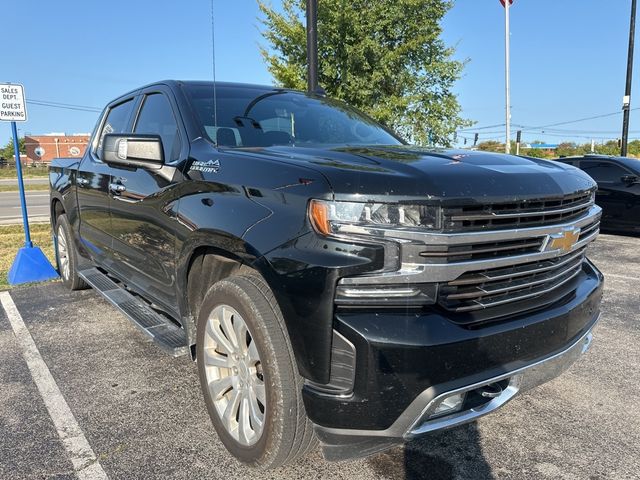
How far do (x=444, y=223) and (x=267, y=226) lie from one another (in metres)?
0.73

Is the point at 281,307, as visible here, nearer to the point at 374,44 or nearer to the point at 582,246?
the point at 582,246

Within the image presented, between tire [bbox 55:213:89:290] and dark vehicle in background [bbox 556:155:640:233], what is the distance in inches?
327

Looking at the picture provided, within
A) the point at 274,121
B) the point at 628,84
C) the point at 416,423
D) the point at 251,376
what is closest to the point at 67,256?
the point at 274,121

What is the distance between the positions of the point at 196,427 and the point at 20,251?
485 cm

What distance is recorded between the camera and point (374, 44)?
1070 centimetres

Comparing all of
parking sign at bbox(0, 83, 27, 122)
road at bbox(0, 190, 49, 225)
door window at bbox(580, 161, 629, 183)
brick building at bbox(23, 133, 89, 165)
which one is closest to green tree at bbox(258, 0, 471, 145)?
door window at bbox(580, 161, 629, 183)

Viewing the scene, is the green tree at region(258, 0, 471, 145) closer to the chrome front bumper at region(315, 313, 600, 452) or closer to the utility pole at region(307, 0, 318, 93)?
the utility pole at region(307, 0, 318, 93)

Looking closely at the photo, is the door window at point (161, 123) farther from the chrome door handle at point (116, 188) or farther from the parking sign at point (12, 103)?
the parking sign at point (12, 103)

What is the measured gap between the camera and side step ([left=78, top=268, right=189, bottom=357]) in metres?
2.97

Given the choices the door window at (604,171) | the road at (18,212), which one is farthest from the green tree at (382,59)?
the road at (18,212)

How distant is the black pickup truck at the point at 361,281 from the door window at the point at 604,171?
7.38m

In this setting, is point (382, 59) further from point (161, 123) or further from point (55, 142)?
point (55, 142)

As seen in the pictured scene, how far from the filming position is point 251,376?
2.36 m

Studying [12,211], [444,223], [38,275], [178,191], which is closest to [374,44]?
[38,275]
